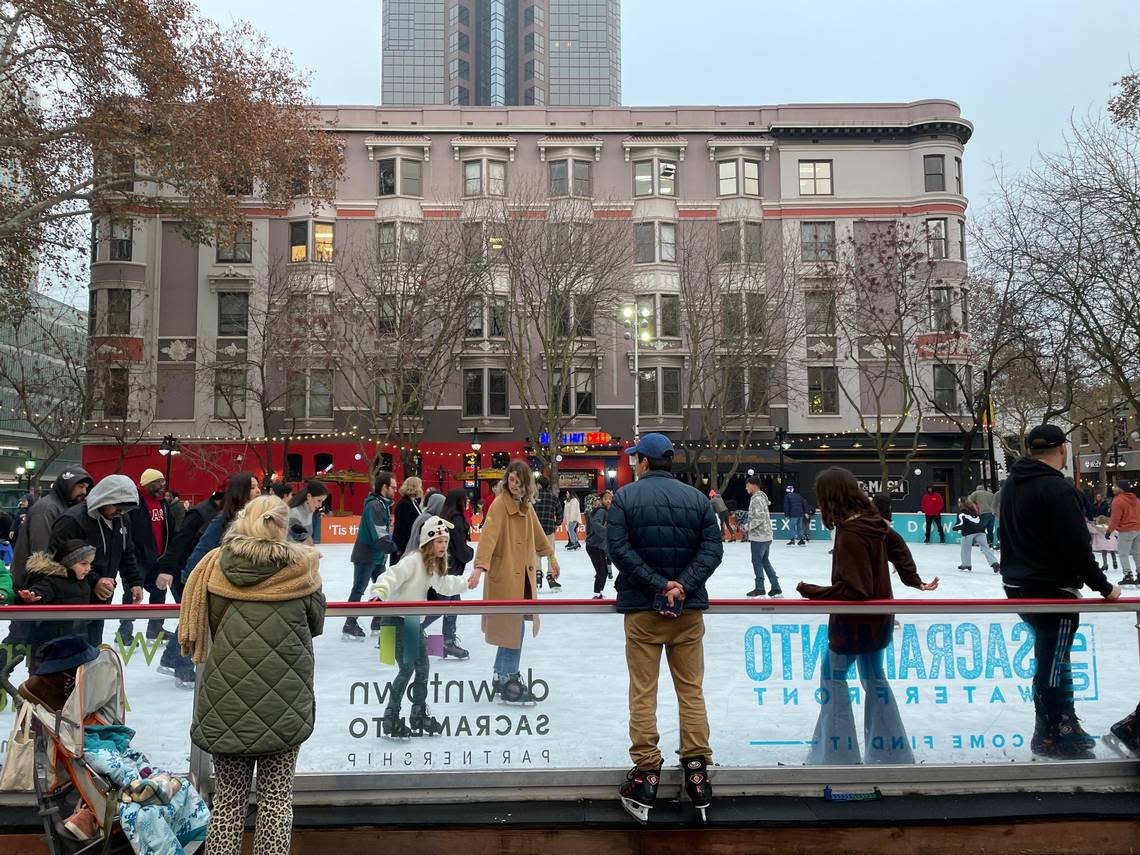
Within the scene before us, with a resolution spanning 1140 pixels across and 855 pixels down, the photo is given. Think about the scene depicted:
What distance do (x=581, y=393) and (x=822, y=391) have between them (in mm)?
10531

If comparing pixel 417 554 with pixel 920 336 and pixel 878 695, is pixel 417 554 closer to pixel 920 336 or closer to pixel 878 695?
pixel 878 695

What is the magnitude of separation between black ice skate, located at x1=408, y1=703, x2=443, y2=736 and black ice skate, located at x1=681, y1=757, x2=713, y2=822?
4.18 ft

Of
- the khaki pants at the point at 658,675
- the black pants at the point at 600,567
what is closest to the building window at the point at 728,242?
the black pants at the point at 600,567

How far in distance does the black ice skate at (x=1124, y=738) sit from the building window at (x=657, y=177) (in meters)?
33.2

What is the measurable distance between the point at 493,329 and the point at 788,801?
31.3 meters

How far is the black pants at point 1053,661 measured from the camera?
4250mm

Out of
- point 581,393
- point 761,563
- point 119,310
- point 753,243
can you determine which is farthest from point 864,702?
point 119,310

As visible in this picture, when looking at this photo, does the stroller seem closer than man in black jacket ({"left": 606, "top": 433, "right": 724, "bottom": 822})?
Yes

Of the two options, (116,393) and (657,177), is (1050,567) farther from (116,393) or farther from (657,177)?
(116,393)

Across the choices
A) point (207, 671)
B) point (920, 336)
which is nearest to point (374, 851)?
point (207, 671)

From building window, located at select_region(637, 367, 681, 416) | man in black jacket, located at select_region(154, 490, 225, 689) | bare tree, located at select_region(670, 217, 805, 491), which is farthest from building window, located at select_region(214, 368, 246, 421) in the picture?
man in black jacket, located at select_region(154, 490, 225, 689)

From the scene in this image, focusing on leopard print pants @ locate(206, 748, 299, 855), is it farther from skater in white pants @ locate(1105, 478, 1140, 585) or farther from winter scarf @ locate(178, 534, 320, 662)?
skater in white pants @ locate(1105, 478, 1140, 585)

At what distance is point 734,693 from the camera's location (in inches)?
164

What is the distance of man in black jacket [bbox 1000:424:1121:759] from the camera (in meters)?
4.25
